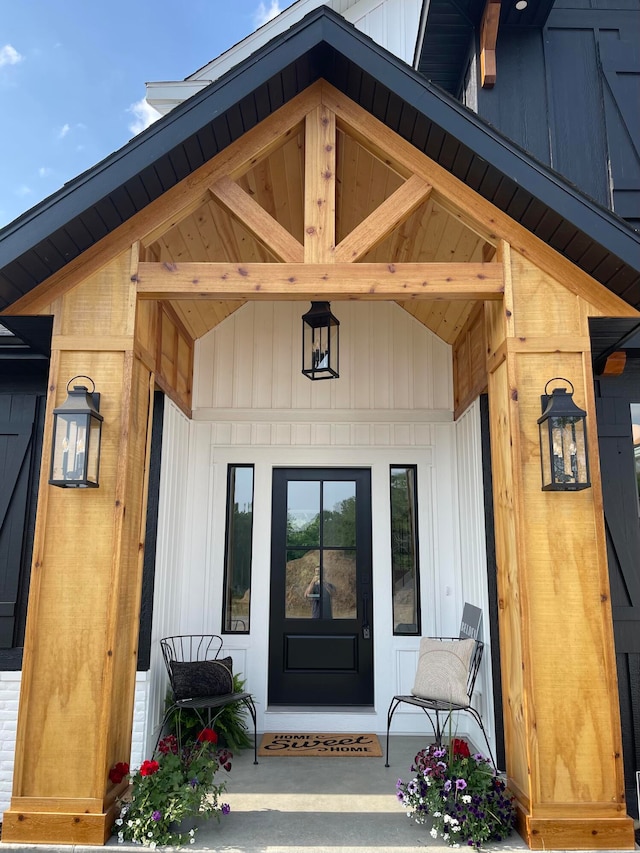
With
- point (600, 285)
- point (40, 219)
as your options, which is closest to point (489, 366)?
point (600, 285)

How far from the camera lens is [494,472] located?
3.35 metres

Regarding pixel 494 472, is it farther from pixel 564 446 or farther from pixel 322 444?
pixel 322 444

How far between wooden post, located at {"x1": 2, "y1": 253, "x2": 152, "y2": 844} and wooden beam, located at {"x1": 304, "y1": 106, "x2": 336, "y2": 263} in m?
0.92

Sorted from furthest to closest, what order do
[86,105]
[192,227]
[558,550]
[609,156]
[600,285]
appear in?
1. [86,105]
2. [609,156]
3. [192,227]
4. [600,285]
5. [558,550]

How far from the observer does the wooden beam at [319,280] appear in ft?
10.6

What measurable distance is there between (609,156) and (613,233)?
5.76 ft

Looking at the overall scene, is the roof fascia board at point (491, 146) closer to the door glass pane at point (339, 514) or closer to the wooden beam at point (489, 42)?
the wooden beam at point (489, 42)

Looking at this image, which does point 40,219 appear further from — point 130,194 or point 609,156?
point 609,156

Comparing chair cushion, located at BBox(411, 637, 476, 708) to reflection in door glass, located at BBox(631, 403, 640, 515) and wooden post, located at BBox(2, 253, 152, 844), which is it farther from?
wooden post, located at BBox(2, 253, 152, 844)

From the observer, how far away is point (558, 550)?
9.87 ft

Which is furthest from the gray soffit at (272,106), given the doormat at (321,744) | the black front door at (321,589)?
the doormat at (321,744)

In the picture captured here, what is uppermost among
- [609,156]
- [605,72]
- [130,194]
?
[605,72]

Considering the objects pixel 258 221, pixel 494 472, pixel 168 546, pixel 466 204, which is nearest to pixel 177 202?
pixel 258 221

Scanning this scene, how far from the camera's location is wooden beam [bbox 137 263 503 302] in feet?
10.6
